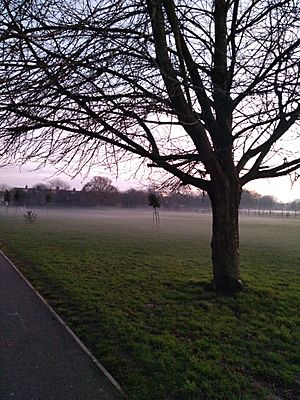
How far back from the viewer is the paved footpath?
346 cm

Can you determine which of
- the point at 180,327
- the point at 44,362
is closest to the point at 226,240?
the point at 180,327

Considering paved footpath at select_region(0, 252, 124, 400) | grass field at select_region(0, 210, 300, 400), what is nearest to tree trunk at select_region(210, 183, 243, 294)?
grass field at select_region(0, 210, 300, 400)

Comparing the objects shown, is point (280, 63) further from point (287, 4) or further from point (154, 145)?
point (154, 145)

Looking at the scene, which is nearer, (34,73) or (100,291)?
(34,73)

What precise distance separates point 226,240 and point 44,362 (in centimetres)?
468

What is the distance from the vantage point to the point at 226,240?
7.62 meters

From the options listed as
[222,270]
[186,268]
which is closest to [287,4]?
[222,270]

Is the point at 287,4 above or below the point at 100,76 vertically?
above

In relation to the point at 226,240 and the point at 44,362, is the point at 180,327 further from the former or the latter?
the point at 226,240

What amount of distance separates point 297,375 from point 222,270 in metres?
3.60

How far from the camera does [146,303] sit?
23.2 feet

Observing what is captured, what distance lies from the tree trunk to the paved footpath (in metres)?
3.67

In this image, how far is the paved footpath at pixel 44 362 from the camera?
11.3ft

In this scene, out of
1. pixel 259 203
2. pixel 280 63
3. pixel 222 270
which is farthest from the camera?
pixel 259 203
